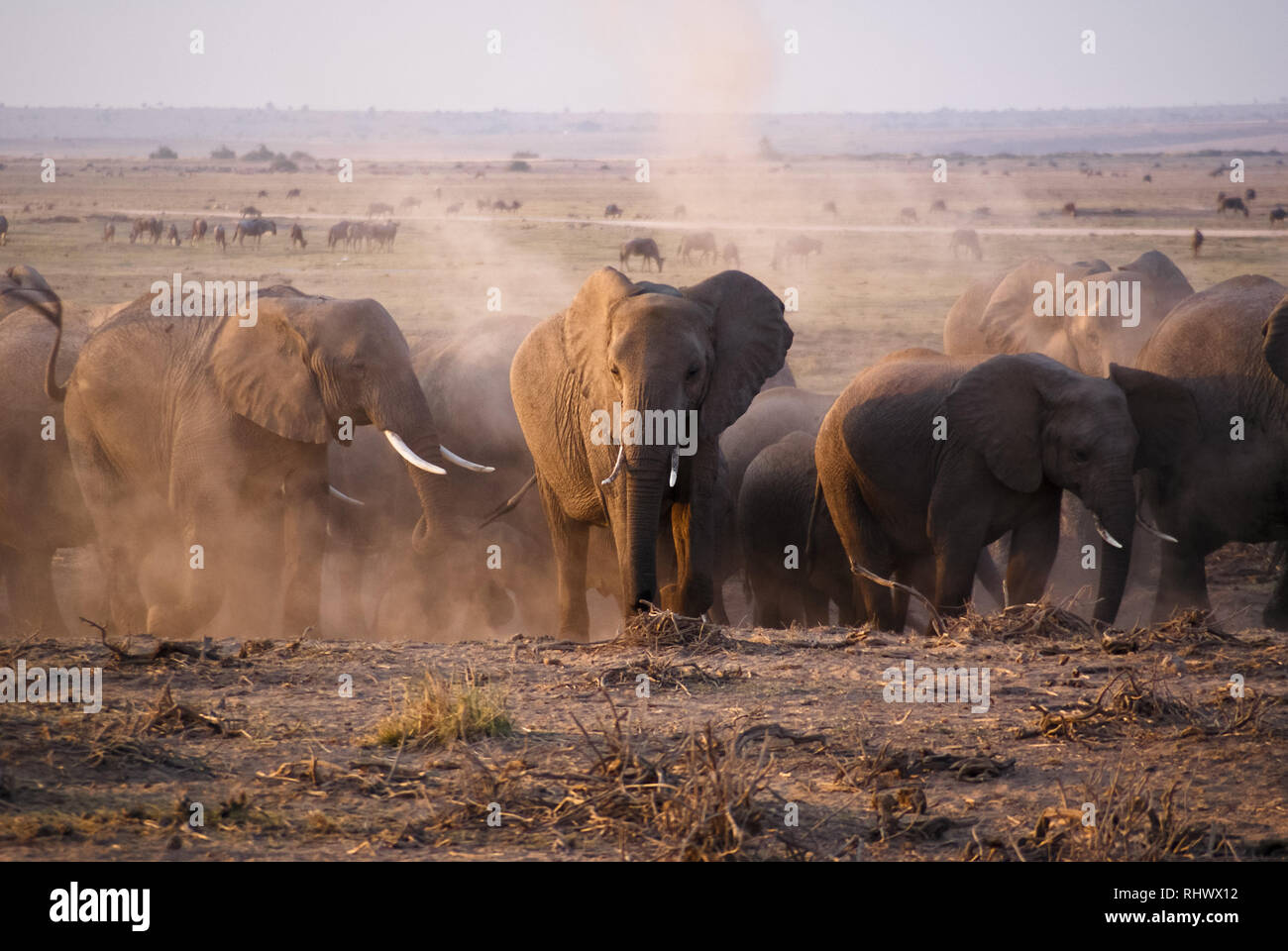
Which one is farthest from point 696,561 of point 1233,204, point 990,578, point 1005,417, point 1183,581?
point 1233,204

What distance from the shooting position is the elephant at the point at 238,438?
8.03 meters

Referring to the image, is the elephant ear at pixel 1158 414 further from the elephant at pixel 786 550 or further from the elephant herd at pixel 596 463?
the elephant at pixel 786 550

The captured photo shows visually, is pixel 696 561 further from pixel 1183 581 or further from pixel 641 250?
pixel 641 250

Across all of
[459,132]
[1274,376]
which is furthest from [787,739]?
[459,132]

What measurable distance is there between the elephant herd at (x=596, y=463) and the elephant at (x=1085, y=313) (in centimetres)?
52

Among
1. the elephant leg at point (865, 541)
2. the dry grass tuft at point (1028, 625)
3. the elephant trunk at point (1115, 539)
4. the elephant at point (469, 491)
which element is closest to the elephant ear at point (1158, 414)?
the elephant trunk at point (1115, 539)

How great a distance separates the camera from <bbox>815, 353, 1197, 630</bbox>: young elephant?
8.30 metres

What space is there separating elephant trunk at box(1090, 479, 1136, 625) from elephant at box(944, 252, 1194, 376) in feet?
9.10

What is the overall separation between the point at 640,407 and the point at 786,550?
3.16 m

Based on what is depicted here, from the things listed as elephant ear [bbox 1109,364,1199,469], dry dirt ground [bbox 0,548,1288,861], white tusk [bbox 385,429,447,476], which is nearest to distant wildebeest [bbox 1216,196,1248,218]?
elephant ear [bbox 1109,364,1199,469]

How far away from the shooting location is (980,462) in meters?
8.58

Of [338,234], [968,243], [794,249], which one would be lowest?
[794,249]
